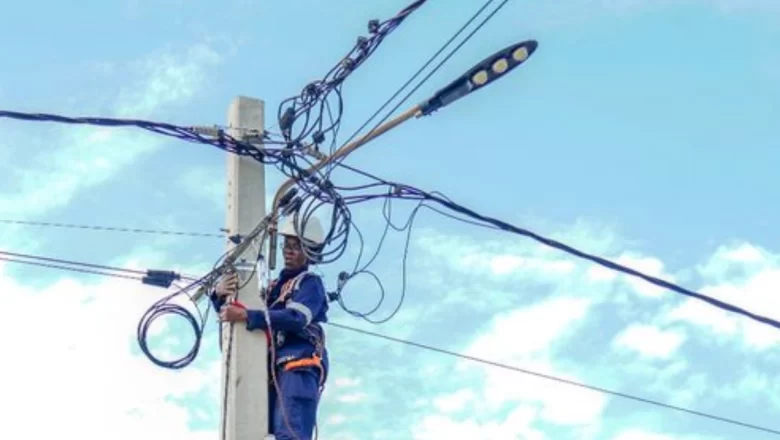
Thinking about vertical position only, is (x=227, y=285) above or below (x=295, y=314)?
above

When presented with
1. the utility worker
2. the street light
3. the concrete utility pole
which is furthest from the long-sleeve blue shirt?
the street light

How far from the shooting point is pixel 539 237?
7.43 metres

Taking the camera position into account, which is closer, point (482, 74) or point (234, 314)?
point (482, 74)

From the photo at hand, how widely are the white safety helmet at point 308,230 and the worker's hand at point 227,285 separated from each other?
425 mm

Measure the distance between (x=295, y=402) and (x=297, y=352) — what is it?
29 centimetres

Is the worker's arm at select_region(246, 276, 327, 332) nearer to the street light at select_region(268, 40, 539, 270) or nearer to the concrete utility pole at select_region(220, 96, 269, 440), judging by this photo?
the concrete utility pole at select_region(220, 96, 269, 440)

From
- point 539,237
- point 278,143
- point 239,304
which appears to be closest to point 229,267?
point 239,304

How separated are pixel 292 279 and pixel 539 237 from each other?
4.95ft

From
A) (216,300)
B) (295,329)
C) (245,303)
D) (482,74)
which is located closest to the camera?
(482,74)

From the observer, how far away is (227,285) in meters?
7.20

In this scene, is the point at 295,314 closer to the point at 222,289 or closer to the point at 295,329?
the point at 295,329

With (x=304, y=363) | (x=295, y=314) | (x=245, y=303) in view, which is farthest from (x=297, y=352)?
(x=245, y=303)

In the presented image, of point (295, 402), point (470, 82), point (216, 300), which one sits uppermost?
point (470, 82)

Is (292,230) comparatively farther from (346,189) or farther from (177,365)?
(177,365)
